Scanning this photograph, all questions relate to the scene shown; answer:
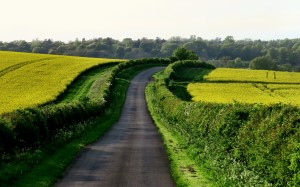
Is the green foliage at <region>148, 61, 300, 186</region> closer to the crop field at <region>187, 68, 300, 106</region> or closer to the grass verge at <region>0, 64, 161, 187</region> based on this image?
the grass verge at <region>0, 64, 161, 187</region>

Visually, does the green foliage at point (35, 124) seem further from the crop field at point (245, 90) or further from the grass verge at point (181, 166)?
the crop field at point (245, 90)

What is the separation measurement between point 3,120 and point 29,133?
9.62 feet

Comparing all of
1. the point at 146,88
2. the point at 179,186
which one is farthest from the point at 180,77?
the point at 179,186

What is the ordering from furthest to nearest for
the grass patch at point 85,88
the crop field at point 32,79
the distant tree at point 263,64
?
1. the distant tree at point 263,64
2. the grass patch at point 85,88
3. the crop field at point 32,79

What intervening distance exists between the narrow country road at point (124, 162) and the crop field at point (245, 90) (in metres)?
21.1

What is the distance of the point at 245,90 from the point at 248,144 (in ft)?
181

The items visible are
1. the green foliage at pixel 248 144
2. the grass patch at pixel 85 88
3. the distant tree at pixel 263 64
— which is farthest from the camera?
the distant tree at pixel 263 64

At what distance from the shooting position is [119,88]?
80.7 m

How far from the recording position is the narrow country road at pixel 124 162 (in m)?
20.6

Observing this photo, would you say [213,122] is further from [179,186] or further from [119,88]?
[119,88]

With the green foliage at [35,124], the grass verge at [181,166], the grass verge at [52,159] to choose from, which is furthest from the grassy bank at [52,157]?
the grass verge at [181,166]

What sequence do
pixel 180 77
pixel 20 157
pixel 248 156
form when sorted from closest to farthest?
pixel 248 156, pixel 20 157, pixel 180 77

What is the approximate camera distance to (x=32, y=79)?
7650 cm

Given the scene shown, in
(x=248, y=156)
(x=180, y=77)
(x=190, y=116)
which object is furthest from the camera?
(x=180, y=77)
